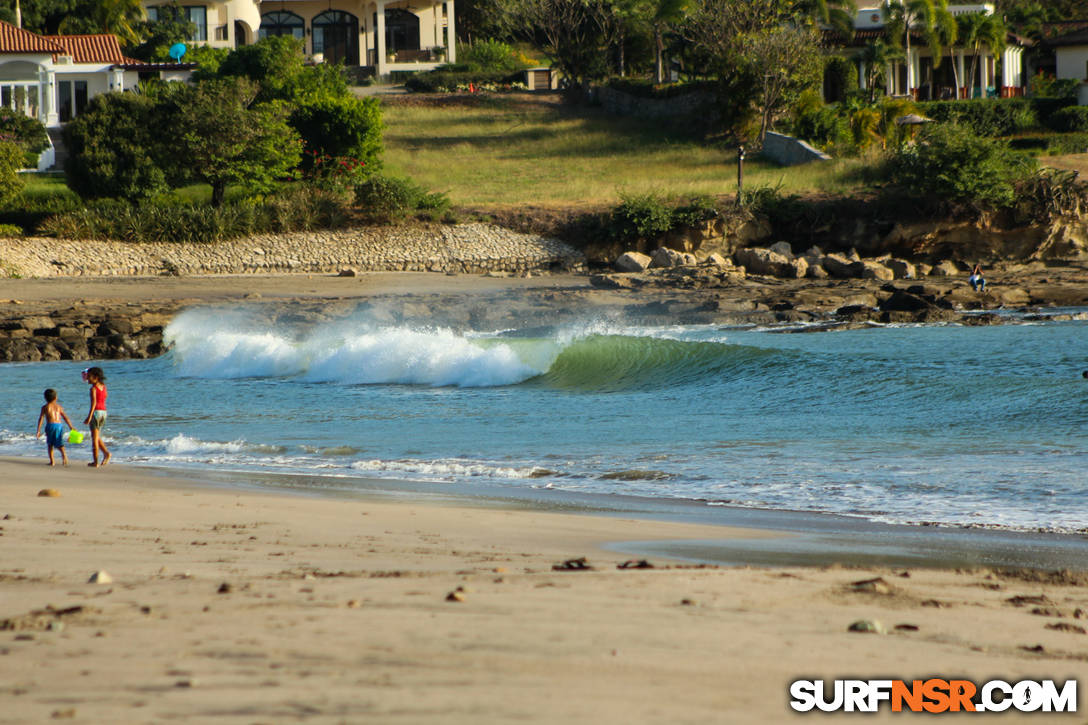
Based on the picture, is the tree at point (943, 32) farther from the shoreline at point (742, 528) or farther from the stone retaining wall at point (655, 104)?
the shoreline at point (742, 528)

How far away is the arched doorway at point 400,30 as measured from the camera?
69.4m

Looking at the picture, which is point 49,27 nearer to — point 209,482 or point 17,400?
point 17,400

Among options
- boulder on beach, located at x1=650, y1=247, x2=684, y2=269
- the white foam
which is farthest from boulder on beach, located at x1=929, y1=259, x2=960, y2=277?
the white foam

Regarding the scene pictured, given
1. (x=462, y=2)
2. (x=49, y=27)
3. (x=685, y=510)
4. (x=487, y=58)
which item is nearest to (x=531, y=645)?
(x=685, y=510)

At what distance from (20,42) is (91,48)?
14.4ft

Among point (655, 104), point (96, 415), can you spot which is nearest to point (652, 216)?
point (655, 104)

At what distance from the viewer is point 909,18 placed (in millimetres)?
54875

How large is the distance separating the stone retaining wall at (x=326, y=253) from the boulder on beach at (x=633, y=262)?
2.16m

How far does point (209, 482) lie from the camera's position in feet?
32.7

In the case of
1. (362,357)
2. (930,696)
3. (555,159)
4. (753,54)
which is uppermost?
(753,54)

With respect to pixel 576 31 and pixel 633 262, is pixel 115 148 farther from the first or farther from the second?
pixel 576 31

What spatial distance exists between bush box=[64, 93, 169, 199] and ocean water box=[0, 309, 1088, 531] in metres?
14.8

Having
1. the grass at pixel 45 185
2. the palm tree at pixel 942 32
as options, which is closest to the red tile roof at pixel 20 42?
Result: the grass at pixel 45 185

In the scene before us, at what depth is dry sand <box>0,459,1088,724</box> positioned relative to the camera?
10.5ft
